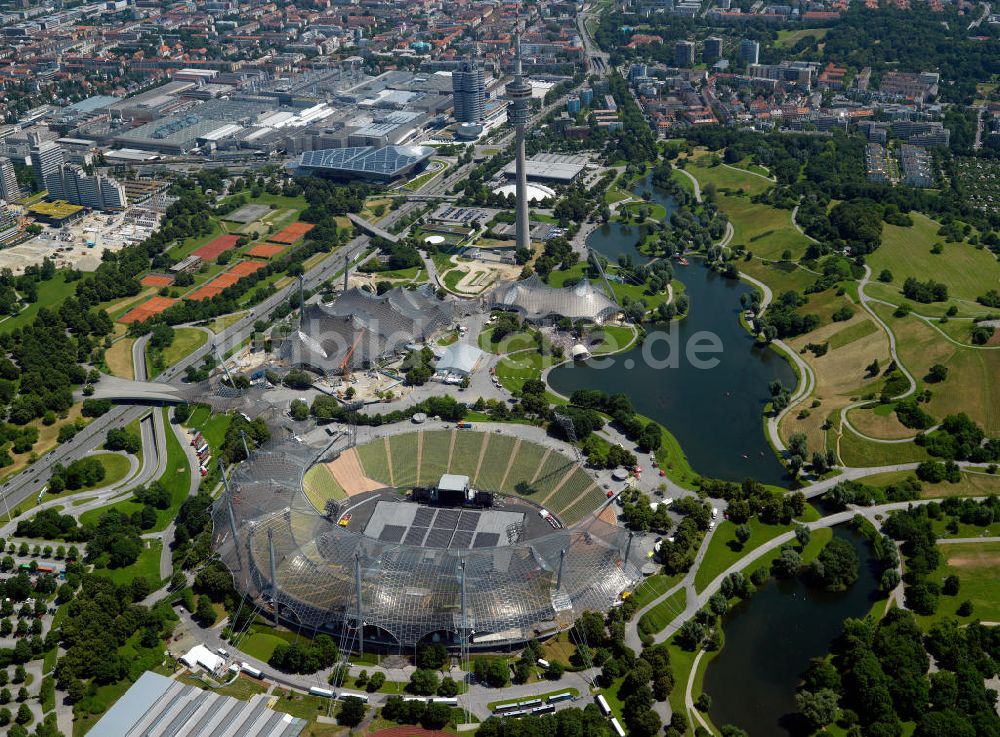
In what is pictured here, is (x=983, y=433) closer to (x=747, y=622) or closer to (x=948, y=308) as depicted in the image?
(x=948, y=308)

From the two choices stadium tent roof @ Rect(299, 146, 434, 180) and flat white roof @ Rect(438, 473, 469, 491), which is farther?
stadium tent roof @ Rect(299, 146, 434, 180)

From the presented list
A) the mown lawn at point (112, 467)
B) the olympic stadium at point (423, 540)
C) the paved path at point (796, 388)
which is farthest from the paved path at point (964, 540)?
the mown lawn at point (112, 467)

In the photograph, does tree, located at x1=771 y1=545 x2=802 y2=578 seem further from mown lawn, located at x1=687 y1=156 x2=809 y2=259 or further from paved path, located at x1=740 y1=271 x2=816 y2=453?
mown lawn, located at x1=687 y1=156 x2=809 y2=259

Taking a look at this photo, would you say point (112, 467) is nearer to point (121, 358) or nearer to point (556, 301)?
point (121, 358)

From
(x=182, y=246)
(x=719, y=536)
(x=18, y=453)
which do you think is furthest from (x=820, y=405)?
(x=182, y=246)

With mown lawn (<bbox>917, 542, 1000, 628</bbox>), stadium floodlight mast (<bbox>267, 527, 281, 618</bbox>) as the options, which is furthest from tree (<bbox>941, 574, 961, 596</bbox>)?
stadium floodlight mast (<bbox>267, 527, 281, 618</bbox>)

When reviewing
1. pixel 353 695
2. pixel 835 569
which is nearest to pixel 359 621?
pixel 353 695

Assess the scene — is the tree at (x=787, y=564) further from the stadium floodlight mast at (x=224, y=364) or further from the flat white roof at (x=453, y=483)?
the stadium floodlight mast at (x=224, y=364)
